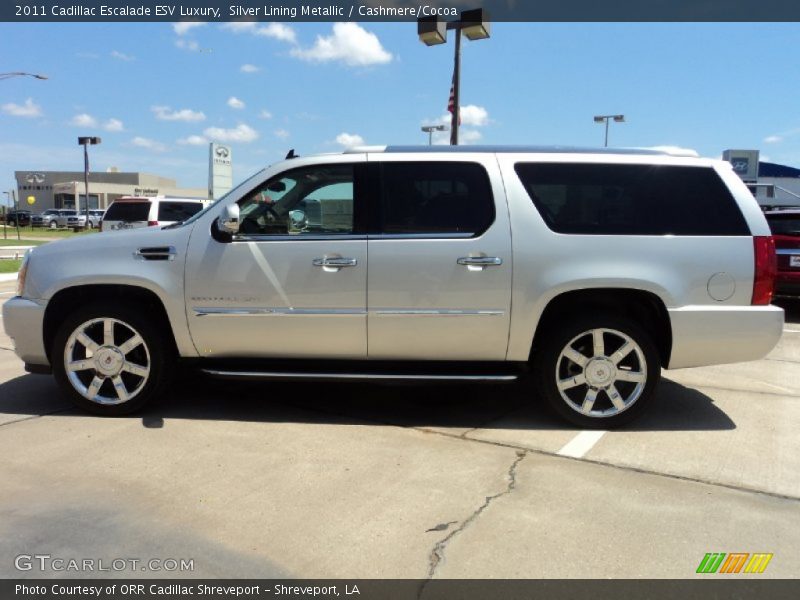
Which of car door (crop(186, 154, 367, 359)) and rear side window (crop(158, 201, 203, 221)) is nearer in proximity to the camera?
car door (crop(186, 154, 367, 359))

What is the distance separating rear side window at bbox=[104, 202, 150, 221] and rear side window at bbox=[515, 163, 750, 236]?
11700 millimetres

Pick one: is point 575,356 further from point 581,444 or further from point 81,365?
point 81,365

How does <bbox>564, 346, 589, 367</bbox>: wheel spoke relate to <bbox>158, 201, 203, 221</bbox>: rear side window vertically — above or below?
below

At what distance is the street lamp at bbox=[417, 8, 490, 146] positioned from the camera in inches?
445

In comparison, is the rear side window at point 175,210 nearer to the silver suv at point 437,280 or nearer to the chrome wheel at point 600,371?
the silver suv at point 437,280

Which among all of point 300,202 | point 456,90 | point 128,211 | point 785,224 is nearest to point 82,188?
point 128,211

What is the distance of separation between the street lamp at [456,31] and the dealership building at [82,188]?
215 feet

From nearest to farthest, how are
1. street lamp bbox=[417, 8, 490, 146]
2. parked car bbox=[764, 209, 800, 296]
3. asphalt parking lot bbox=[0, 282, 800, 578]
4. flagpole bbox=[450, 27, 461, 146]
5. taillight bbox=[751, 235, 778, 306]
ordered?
1. asphalt parking lot bbox=[0, 282, 800, 578]
2. taillight bbox=[751, 235, 778, 306]
3. parked car bbox=[764, 209, 800, 296]
4. street lamp bbox=[417, 8, 490, 146]
5. flagpole bbox=[450, 27, 461, 146]

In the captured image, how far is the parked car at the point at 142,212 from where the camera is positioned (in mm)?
13852

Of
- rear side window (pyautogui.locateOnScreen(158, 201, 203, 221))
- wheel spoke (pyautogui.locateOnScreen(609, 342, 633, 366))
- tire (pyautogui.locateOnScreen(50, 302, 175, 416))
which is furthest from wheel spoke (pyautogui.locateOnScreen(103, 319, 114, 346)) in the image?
rear side window (pyautogui.locateOnScreen(158, 201, 203, 221))

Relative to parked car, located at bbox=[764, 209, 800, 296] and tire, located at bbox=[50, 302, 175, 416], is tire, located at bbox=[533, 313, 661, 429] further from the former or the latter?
parked car, located at bbox=[764, 209, 800, 296]

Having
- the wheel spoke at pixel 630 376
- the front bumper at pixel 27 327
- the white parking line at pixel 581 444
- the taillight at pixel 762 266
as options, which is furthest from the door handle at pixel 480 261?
the front bumper at pixel 27 327

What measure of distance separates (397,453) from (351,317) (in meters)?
0.96

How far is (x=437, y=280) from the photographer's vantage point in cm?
423
